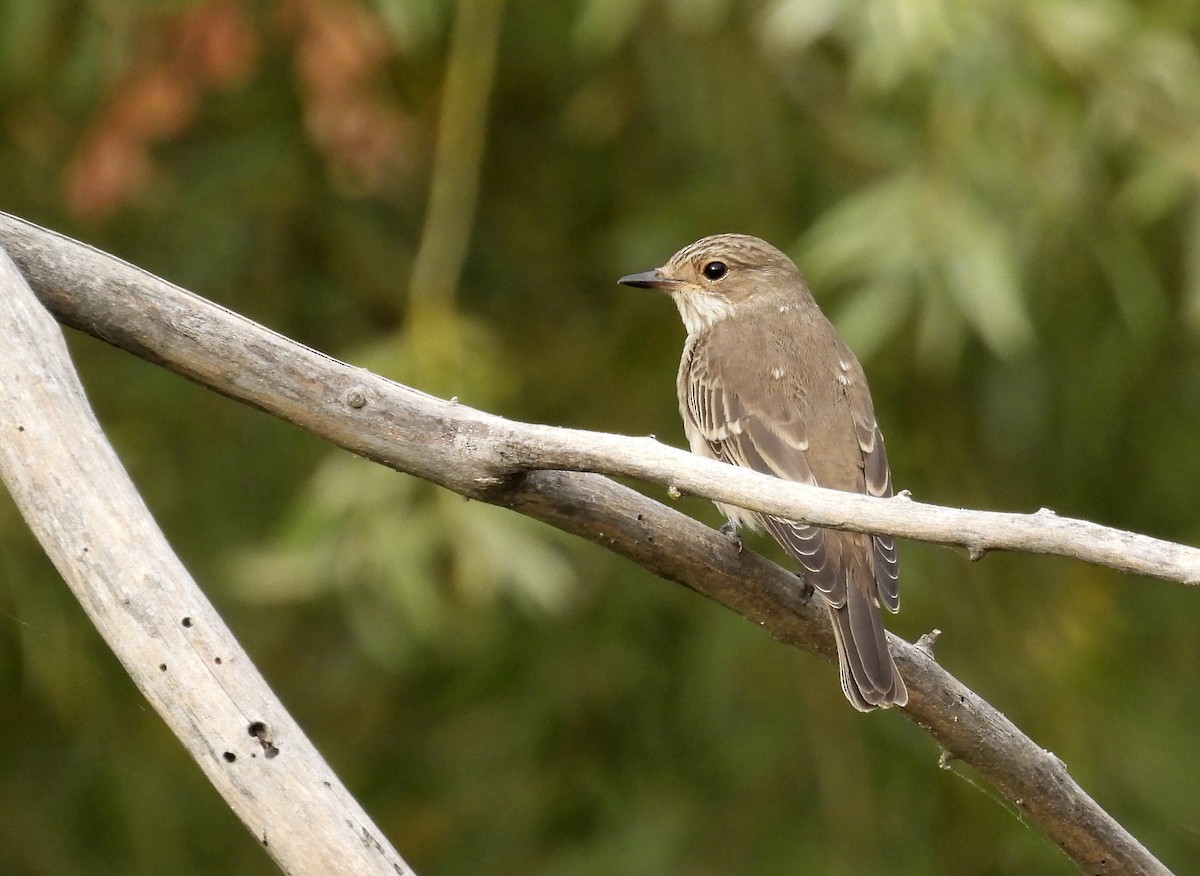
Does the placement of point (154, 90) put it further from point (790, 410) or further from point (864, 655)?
point (864, 655)

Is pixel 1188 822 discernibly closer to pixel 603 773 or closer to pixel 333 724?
pixel 603 773

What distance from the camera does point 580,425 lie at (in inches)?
257

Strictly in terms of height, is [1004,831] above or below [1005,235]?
below

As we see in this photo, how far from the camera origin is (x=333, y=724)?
22.3ft

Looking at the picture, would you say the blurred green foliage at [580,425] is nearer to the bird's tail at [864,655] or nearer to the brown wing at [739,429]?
the brown wing at [739,429]

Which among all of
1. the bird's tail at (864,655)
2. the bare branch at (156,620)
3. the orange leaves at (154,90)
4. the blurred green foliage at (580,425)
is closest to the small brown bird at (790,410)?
the bird's tail at (864,655)

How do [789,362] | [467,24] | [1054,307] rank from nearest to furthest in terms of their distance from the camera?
1. [789,362]
2. [467,24]
3. [1054,307]

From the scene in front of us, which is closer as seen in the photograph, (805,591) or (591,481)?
(591,481)

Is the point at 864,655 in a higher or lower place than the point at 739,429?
lower

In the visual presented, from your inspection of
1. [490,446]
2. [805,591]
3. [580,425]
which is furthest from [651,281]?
[490,446]

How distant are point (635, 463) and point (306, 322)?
166 inches

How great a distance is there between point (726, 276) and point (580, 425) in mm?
1409

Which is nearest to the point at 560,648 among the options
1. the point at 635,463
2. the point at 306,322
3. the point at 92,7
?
the point at 306,322

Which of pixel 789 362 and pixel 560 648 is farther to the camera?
pixel 560 648
